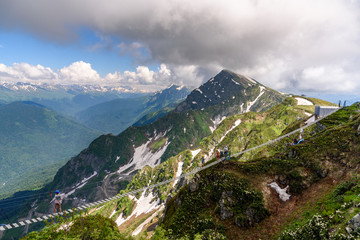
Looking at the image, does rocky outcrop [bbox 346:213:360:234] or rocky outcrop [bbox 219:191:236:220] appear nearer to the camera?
rocky outcrop [bbox 346:213:360:234]

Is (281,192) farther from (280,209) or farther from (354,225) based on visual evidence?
(354,225)

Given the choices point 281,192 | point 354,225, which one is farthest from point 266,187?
point 354,225

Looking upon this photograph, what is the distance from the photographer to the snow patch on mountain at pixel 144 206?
16980cm

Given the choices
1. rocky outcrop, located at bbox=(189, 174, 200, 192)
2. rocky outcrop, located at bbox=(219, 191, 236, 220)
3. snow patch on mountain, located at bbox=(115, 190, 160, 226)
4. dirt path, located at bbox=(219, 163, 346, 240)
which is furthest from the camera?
snow patch on mountain, located at bbox=(115, 190, 160, 226)

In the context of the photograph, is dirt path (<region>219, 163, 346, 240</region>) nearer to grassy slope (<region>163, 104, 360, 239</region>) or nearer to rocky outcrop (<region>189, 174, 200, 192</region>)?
grassy slope (<region>163, 104, 360, 239</region>)

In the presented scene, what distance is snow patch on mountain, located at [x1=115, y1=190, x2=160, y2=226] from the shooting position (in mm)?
169800

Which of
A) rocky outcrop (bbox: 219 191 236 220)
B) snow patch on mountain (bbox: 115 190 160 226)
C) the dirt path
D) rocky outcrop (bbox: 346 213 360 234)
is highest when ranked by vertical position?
rocky outcrop (bbox: 346 213 360 234)

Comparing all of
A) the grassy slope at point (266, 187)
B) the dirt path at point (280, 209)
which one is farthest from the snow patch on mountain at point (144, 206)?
the dirt path at point (280, 209)

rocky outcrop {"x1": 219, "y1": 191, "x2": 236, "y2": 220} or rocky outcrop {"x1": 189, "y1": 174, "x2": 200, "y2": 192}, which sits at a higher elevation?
rocky outcrop {"x1": 189, "y1": 174, "x2": 200, "y2": 192}

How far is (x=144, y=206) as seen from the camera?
17925 centimetres

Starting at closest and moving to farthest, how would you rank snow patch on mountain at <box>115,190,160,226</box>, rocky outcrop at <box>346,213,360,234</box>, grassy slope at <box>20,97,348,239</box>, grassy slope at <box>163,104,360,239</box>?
rocky outcrop at <box>346,213,360,234</box>
grassy slope at <box>163,104,360,239</box>
grassy slope at <box>20,97,348,239</box>
snow patch on mountain at <box>115,190,160,226</box>

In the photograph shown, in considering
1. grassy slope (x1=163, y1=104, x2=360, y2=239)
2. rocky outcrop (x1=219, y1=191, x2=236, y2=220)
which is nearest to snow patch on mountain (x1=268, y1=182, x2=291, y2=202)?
grassy slope (x1=163, y1=104, x2=360, y2=239)

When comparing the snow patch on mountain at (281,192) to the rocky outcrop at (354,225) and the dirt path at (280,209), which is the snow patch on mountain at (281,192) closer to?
the dirt path at (280,209)

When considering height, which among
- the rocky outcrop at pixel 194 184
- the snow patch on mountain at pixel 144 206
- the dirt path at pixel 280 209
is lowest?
the snow patch on mountain at pixel 144 206
